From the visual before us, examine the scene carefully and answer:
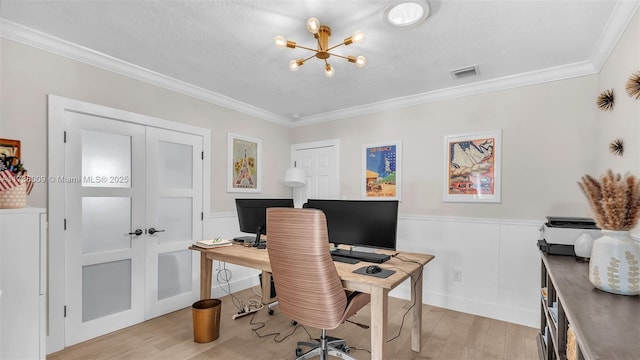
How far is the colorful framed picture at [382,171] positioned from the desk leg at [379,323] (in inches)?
Result: 80.9

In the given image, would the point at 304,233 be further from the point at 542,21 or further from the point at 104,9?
the point at 542,21

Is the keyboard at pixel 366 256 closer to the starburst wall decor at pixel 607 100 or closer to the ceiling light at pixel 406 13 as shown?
the ceiling light at pixel 406 13

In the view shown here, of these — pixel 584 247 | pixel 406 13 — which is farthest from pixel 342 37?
pixel 584 247

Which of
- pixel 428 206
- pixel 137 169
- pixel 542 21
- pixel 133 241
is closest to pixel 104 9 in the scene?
pixel 137 169

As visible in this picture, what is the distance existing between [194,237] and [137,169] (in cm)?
99

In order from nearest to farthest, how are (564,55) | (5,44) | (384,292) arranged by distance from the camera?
(384,292) → (5,44) → (564,55)

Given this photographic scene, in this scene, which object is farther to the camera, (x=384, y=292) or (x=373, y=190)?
(x=373, y=190)

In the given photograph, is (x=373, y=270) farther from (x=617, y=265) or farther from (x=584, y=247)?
(x=584, y=247)

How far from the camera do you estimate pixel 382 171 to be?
3734 millimetres

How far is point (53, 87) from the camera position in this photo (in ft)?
7.60

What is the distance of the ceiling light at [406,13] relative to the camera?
1.81 metres

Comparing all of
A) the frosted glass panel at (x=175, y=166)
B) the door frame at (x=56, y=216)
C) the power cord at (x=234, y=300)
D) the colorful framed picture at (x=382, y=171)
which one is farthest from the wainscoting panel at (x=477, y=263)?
the door frame at (x=56, y=216)

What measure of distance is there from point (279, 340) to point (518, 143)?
9.83 feet

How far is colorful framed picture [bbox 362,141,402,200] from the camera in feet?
11.9
